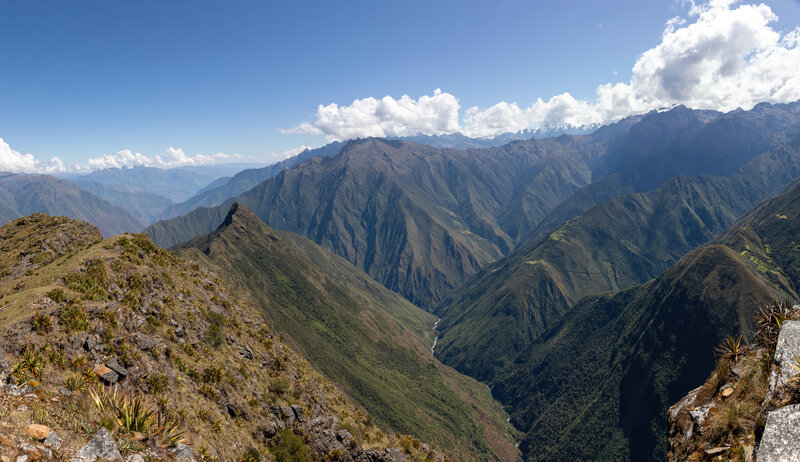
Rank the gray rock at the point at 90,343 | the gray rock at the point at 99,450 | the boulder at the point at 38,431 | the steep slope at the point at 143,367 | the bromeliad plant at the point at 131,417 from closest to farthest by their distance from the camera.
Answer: the boulder at the point at 38,431, the gray rock at the point at 99,450, the bromeliad plant at the point at 131,417, the steep slope at the point at 143,367, the gray rock at the point at 90,343

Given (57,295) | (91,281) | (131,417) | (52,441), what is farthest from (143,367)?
(52,441)

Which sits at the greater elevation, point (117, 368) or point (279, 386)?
point (117, 368)

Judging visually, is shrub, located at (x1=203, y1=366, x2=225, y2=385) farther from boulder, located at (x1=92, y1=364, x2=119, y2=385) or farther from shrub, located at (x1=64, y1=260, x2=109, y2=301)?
shrub, located at (x1=64, y1=260, x2=109, y2=301)

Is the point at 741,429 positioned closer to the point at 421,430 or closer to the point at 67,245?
the point at 67,245

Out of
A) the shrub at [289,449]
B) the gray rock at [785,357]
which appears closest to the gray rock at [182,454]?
the shrub at [289,449]

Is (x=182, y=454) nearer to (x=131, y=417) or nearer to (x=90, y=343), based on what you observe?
(x=131, y=417)

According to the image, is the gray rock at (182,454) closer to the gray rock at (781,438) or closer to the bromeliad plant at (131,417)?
the bromeliad plant at (131,417)
